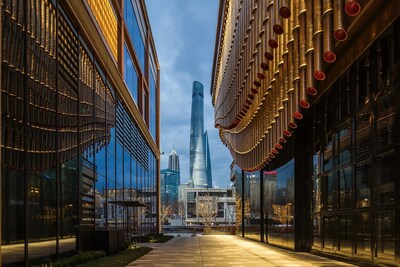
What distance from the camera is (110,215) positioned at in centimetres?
3200

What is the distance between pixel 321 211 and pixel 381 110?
899cm

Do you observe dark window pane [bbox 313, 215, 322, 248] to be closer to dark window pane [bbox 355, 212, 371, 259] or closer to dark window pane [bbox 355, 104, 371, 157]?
dark window pane [bbox 355, 212, 371, 259]

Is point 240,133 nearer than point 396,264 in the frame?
No

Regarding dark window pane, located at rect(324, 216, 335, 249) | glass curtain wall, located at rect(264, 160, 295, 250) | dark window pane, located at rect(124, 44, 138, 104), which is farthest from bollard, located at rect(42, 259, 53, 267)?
dark window pane, located at rect(124, 44, 138, 104)

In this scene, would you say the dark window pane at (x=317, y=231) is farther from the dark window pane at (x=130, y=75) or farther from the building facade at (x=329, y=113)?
the dark window pane at (x=130, y=75)

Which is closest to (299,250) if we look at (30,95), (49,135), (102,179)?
(102,179)

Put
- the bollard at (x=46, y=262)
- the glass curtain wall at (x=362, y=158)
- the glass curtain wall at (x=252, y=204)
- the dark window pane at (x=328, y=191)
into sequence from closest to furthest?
1. the glass curtain wall at (x=362, y=158)
2. the bollard at (x=46, y=262)
3. the dark window pane at (x=328, y=191)
4. the glass curtain wall at (x=252, y=204)

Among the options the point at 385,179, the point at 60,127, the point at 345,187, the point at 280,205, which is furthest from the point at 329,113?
the point at 280,205

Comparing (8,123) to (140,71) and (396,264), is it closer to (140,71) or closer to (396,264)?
(396,264)

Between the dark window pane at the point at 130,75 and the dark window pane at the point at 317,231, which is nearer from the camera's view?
the dark window pane at the point at 317,231

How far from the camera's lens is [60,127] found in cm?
1939

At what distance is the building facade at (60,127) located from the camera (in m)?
14.2

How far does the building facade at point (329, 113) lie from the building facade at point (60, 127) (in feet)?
25.8

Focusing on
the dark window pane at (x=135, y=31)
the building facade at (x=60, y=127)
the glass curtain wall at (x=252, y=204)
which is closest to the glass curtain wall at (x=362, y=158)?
the building facade at (x=60, y=127)
